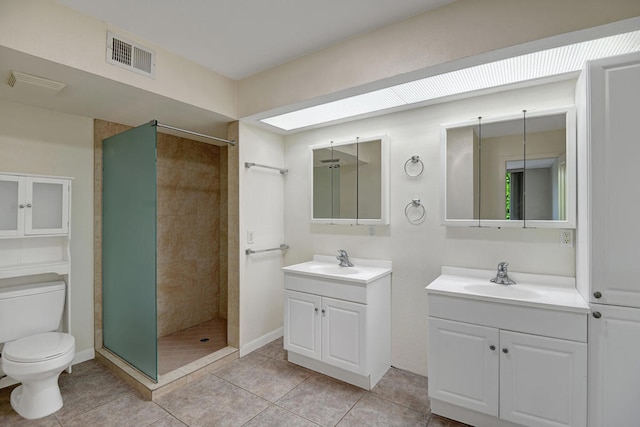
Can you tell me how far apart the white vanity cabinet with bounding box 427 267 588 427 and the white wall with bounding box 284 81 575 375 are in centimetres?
27

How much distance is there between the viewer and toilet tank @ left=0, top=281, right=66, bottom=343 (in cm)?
218

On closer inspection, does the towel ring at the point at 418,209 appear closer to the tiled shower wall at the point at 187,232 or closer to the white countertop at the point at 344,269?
the white countertop at the point at 344,269

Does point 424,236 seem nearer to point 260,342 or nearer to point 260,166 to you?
point 260,166

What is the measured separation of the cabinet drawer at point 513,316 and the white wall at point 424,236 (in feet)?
1.70

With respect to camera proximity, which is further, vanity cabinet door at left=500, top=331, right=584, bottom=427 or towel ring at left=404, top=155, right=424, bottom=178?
towel ring at left=404, top=155, right=424, bottom=178

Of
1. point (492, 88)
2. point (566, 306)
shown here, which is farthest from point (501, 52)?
point (566, 306)

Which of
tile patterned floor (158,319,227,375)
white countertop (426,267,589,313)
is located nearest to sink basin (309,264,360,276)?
white countertop (426,267,589,313)

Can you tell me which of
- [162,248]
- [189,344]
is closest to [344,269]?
[189,344]

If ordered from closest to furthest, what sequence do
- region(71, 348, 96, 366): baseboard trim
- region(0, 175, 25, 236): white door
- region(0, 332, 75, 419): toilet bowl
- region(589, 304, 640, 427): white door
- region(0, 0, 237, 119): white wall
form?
region(589, 304, 640, 427): white door < region(0, 0, 237, 119): white wall < region(0, 332, 75, 419): toilet bowl < region(0, 175, 25, 236): white door < region(71, 348, 96, 366): baseboard trim

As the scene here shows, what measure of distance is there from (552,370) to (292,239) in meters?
2.38

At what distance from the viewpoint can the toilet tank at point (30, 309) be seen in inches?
85.9

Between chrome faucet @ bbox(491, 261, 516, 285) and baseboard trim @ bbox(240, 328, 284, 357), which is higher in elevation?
chrome faucet @ bbox(491, 261, 516, 285)

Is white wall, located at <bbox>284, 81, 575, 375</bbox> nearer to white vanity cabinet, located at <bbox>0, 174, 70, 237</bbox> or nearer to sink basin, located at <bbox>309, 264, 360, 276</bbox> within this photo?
sink basin, located at <bbox>309, 264, 360, 276</bbox>

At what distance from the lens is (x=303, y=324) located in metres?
2.58
